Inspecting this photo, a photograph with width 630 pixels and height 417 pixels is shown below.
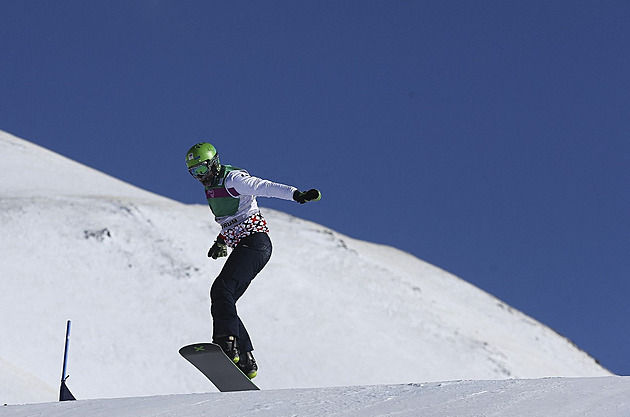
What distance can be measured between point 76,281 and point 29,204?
714 cm

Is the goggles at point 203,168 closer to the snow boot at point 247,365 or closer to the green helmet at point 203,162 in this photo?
the green helmet at point 203,162

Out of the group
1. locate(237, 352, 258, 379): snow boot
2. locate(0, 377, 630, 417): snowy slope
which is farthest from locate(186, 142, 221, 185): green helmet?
locate(0, 377, 630, 417): snowy slope

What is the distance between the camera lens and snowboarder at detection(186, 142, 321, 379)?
7578 mm

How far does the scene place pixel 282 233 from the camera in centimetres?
4259

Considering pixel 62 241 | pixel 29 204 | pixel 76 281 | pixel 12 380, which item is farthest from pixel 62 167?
pixel 12 380

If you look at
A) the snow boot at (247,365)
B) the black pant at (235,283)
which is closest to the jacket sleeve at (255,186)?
the black pant at (235,283)

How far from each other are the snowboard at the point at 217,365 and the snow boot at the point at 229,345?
0.11 metres

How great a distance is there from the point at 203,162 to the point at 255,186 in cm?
52

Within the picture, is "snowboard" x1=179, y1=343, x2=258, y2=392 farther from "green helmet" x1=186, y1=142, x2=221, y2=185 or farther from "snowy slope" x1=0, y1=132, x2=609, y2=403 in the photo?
"snowy slope" x1=0, y1=132, x2=609, y2=403

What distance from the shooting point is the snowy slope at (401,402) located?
4566 mm

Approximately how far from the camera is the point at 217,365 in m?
7.43

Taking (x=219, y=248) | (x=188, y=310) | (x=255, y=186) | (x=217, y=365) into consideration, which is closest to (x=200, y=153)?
(x=255, y=186)

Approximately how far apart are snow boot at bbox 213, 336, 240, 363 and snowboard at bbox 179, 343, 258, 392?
107mm

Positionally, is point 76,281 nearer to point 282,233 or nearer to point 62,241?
point 62,241
